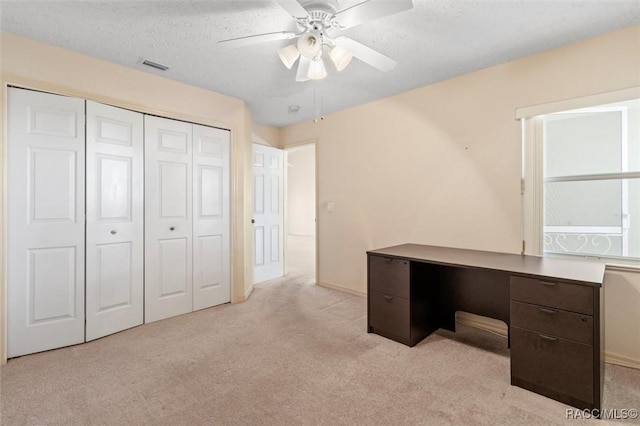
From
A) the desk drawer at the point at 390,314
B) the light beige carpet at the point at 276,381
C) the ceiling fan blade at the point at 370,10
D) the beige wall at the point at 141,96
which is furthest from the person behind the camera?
the desk drawer at the point at 390,314

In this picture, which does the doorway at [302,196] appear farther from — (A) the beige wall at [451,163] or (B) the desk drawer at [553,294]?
(B) the desk drawer at [553,294]

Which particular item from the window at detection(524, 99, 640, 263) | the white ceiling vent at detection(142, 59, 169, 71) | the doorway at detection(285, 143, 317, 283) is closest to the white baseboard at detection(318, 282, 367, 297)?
the window at detection(524, 99, 640, 263)

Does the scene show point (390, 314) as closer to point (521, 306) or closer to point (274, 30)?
point (521, 306)

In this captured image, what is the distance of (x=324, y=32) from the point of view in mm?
1950

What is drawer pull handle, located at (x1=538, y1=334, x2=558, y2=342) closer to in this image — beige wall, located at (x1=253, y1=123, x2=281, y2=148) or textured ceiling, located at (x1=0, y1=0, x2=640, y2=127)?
textured ceiling, located at (x1=0, y1=0, x2=640, y2=127)

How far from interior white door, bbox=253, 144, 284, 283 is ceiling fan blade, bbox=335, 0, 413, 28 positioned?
289 centimetres

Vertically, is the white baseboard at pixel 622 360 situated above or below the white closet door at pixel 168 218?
below

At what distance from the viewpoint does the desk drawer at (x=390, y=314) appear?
2451 millimetres

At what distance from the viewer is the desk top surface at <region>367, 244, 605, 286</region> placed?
1.81 metres

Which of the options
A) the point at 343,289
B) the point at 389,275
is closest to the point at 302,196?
the point at 343,289

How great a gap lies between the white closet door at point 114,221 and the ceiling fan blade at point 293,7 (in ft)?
6.59

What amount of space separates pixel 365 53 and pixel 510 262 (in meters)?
1.80

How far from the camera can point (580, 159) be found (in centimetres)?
240

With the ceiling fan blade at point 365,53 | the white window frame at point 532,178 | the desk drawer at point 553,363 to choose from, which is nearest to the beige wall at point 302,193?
the white window frame at point 532,178
